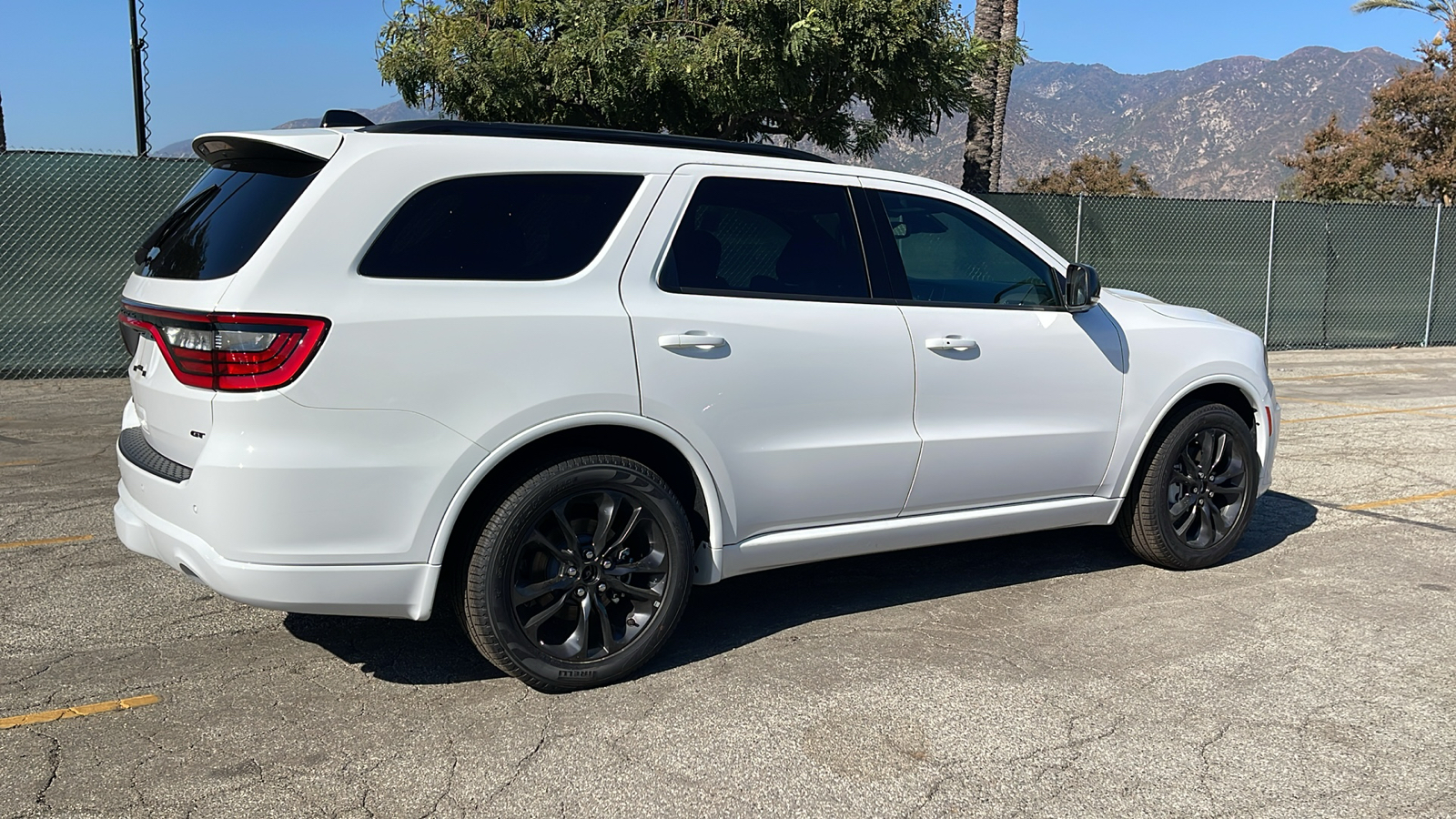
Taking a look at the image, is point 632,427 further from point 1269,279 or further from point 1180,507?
point 1269,279

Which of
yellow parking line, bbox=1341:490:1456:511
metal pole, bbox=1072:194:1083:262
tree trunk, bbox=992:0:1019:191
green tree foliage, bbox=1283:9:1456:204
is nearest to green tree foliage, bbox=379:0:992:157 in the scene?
metal pole, bbox=1072:194:1083:262

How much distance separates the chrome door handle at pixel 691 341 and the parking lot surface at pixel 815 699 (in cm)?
118

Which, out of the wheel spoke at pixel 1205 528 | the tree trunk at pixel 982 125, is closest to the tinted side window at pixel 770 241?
the wheel spoke at pixel 1205 528

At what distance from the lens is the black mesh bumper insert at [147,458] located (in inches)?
145

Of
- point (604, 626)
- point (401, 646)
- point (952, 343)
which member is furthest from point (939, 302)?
point (401, 646)

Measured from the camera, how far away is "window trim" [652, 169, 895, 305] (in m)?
4.17

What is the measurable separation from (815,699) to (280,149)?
8.28 feet

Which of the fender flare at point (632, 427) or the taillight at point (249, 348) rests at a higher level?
the taillight at point (249, 348)

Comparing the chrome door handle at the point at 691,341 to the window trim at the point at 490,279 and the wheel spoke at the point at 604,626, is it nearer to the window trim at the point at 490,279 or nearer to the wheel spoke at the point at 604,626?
the window trim at the point at 490,279

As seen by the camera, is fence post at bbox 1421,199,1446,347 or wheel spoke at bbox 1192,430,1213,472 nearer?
wheel spoke at bbox 1192,430,1213,472

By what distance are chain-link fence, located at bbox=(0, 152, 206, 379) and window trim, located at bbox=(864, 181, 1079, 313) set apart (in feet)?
31.4

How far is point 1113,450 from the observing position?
5.27 m

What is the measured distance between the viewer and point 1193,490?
18.4 feet

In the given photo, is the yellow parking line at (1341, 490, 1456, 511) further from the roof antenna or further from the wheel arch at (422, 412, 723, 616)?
the roof antenna
